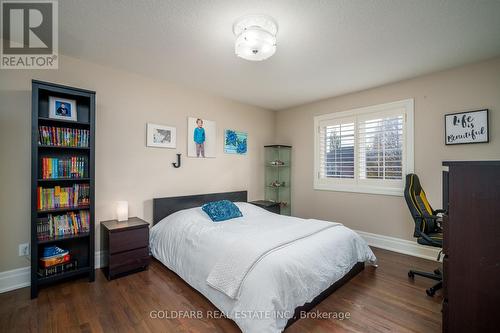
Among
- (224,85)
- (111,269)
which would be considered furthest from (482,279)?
(224,85)

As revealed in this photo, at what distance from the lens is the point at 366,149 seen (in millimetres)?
3654

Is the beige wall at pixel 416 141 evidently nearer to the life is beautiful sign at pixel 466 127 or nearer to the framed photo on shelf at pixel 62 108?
the life is beautiful sign at pixel 466 127

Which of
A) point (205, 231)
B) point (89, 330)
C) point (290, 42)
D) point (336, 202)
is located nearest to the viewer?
point (89, 330)

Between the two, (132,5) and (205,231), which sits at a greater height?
(132,5)

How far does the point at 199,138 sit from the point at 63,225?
2.01 meters

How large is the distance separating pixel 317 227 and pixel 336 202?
1656 millimetres

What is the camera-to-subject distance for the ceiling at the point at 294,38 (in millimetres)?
1785

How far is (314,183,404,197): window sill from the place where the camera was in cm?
336

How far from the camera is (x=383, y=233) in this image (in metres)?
3.50

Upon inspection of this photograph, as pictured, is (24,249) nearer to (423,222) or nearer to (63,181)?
(63,181)

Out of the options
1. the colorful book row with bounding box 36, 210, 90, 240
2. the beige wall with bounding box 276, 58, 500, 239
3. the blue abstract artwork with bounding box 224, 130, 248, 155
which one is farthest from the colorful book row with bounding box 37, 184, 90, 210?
the beige wall with bounding box 276, 58, 500, 239

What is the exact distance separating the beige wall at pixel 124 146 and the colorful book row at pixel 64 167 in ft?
0.79

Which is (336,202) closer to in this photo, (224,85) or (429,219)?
(429,219)

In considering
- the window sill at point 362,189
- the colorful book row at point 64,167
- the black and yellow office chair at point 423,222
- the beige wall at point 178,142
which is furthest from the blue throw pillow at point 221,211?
the black and yellow office chair at point 423,222
